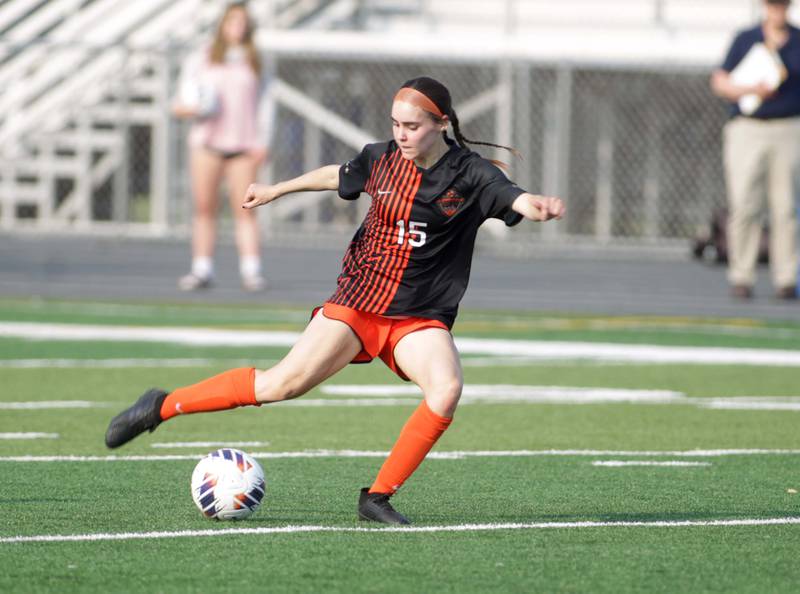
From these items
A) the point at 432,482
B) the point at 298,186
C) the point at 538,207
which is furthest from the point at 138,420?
the point at 538,207

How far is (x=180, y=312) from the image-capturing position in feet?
51.8

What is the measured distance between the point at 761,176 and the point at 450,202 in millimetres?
10227

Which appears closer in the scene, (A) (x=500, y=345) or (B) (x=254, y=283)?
(A) (x=500, y=345)

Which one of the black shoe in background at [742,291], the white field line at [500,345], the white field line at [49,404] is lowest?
the black shoe in background at [742,291]

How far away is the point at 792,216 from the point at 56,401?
8.36 m

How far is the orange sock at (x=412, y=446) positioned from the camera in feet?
20.7

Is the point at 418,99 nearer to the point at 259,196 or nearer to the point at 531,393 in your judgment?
the point at 259,196

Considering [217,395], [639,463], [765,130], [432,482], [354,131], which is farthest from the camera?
[354,131]

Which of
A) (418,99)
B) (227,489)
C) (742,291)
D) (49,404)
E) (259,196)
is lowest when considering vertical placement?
(742,291)

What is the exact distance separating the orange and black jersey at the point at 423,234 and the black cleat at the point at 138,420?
2.54 ft

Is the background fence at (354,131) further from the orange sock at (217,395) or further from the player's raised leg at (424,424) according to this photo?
the player's raised leg at (424,424)

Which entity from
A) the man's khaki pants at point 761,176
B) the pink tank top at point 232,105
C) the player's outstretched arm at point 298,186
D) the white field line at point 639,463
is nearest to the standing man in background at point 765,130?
the man's khaki pants at point 761,176

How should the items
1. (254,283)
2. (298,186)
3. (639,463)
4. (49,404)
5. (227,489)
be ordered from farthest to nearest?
(254,283)
(49,404)
(639,463)
(298,186)
(227,489)

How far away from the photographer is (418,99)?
6.38 metres
